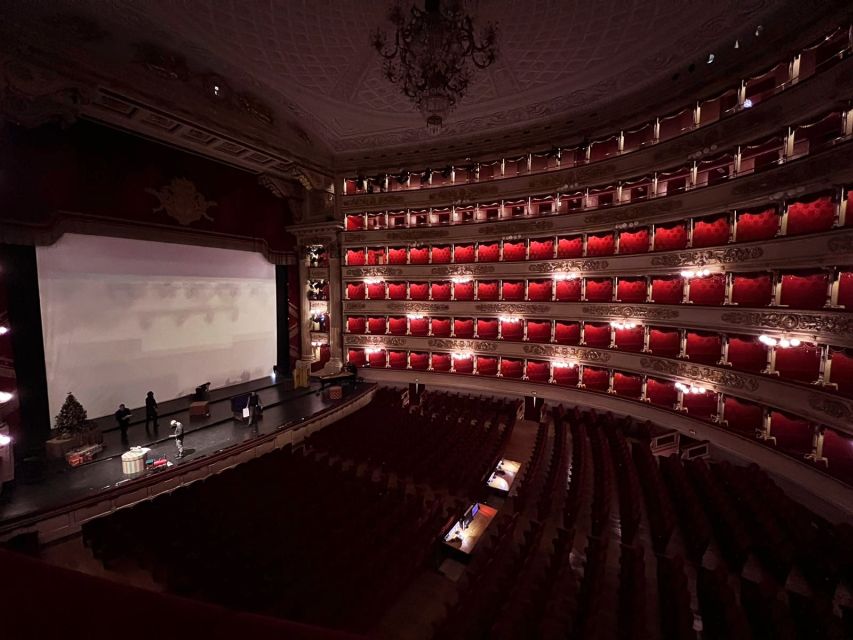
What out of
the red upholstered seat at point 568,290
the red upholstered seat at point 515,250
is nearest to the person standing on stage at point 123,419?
the red upholstered seat at point 515,250

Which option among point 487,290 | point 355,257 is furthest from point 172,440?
point 487,290

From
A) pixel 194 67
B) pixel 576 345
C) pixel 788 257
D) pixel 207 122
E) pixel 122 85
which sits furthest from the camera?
pixel 576 345

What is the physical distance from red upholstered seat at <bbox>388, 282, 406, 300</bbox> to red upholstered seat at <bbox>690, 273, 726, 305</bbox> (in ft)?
35.3

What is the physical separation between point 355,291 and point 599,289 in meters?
10.6

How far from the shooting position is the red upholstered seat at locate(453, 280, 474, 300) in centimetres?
1517

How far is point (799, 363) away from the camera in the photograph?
804 cm

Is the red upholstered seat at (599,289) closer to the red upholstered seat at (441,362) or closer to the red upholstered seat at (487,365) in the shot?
the red upholstered seat at (487,365)

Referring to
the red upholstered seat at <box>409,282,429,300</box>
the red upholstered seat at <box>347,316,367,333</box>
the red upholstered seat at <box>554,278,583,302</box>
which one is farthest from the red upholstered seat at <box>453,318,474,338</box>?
the red upholstered seat at <box>347,316,367,333</box>

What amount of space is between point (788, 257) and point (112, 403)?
18.4 meters

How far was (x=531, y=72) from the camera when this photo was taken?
33.0 feet

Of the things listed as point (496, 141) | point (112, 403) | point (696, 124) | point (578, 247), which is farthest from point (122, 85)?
point (696, 124)

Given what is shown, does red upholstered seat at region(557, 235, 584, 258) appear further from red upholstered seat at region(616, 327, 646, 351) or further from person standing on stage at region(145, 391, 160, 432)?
person standing on stage at region(145, 391, 160, 432)

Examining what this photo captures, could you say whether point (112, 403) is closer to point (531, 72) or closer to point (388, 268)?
point (388, 268)

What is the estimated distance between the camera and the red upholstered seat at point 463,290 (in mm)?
15172
